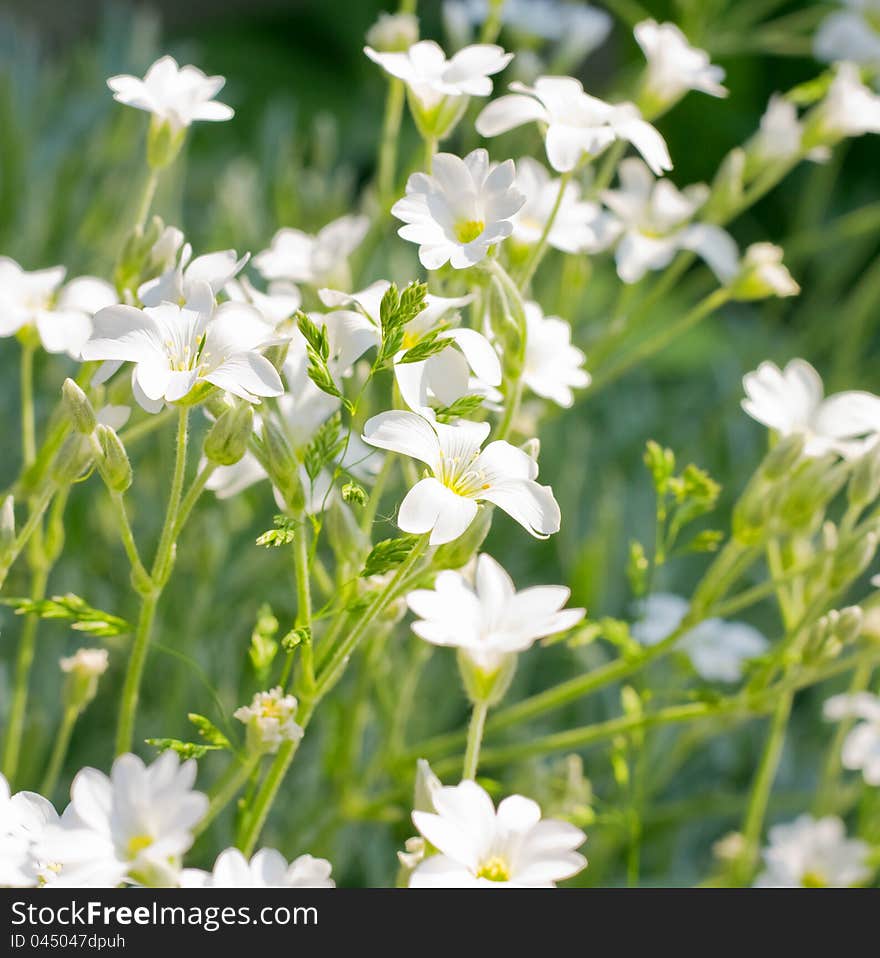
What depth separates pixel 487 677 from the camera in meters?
0.50

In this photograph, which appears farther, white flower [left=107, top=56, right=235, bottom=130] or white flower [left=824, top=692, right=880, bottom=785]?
white flower [left=824, top=692, right=880, bottom=785]

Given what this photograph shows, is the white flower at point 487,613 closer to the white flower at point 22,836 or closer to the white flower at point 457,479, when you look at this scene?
→ the white flower at point 457,479

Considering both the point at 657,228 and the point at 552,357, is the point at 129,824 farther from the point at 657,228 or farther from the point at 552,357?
the point at 657,228

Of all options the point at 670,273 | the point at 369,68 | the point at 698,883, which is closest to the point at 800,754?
the point at 698,883

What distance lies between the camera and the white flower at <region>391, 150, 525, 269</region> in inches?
19.8

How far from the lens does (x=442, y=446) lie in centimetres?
47

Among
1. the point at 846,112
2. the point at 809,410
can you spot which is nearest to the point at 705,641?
the point at 809,410

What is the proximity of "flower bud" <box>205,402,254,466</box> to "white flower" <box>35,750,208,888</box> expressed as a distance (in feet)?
0.36

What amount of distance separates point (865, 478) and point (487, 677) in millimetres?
217

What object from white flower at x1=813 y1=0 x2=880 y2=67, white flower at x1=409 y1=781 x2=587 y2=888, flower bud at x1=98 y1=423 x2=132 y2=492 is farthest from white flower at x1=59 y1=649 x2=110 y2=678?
white flower at x1=813 y1=0 x2=880 y2=67

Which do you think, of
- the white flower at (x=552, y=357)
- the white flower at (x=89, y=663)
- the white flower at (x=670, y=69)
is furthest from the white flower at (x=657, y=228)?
the white flower at (x=89, y=663)

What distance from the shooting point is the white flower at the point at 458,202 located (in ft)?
1.65

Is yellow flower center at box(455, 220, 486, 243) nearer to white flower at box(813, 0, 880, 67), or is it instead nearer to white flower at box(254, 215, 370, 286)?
white flower at box(254, 215, 370, 286)

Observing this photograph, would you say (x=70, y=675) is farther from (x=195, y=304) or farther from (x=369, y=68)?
(x=369, y=68)
